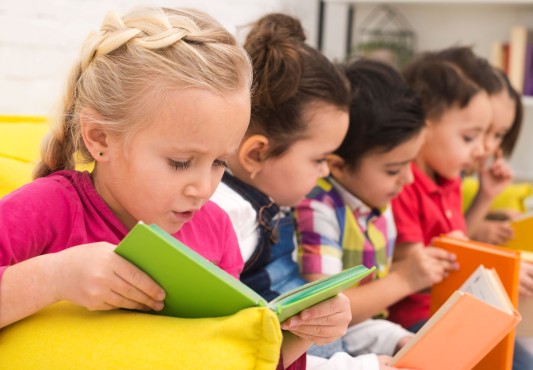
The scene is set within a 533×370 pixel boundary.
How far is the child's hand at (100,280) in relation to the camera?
74cm

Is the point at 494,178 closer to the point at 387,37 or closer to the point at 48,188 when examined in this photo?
the point at 387,37

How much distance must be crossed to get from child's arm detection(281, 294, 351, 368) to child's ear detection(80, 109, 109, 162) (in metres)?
0.31

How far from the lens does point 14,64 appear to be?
1654 mm

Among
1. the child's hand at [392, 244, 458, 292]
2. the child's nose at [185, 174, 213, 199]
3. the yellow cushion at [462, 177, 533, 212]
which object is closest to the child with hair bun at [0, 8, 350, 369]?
the child's nose at [185, 174, 213, 199]

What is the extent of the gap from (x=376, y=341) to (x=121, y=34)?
2.59ft

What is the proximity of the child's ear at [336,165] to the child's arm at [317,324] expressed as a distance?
640 mm

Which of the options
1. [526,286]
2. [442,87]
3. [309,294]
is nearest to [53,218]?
[309,294]

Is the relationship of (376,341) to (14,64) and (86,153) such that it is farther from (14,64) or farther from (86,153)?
(14,64)

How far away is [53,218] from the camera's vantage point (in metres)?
0.85

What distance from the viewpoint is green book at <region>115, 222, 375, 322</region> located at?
0.70 metres

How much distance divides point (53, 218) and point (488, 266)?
86cm

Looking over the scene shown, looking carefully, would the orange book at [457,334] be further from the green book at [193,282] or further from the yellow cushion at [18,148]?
the yellow cushion at [18,148]

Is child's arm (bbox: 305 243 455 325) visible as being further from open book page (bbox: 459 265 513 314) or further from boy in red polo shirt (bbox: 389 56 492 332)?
boy in red polo shirt (bbox: 389 56 492 332)

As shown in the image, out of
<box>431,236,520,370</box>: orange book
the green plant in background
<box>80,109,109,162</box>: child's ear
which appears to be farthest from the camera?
the green plant in background
